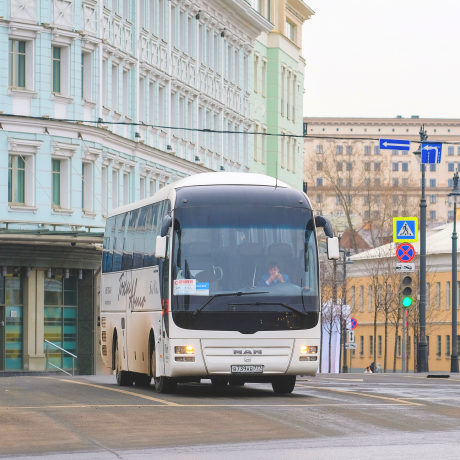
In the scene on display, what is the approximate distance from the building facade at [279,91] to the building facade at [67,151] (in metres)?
17.7

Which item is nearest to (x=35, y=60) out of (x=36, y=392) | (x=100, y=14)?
(x=100, y=14)

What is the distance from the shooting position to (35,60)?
142 feet

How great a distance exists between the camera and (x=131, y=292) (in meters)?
24.5

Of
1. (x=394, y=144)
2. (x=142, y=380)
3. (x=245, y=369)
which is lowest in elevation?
(x=142, y=380)

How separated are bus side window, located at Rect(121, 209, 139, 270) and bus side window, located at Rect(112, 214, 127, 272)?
1.18 feet

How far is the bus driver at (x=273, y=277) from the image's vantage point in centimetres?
2048

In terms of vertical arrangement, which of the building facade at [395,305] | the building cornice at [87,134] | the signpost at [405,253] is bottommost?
the building facade at [395,305]

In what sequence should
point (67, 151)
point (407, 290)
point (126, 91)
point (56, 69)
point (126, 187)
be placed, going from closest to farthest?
point (407, 290)
point (56, 69)
point (67, 151)
point (126, 91)
point (126, 187)

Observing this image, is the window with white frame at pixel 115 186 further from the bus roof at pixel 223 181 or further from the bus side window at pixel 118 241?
the bus roof at pixel 223 181

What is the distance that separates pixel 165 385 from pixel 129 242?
385 centimetres

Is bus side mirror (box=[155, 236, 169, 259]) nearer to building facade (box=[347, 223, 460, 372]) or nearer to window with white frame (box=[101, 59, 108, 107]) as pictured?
window with white frame (box=[101, 59, 108, 107])

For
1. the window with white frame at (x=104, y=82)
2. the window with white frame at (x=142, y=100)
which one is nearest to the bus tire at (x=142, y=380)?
the window with white frame at (x=104, y=82)

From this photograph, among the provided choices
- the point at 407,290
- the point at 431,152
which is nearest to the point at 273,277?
the point at 407,290

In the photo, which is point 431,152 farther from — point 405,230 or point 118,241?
point 118,241
